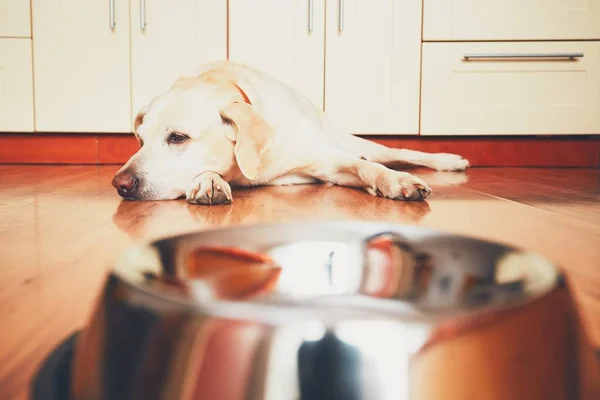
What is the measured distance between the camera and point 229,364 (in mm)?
259

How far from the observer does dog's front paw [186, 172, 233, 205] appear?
1417mm

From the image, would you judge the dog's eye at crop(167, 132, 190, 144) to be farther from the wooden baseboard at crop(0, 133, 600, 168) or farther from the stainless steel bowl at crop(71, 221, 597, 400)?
the wooden baseboard at crop(0, 133, 600, 168)

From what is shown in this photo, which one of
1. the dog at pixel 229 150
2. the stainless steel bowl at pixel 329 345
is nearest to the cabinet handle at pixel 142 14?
the dog at pixel 229 150

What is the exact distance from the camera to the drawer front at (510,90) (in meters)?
2.75

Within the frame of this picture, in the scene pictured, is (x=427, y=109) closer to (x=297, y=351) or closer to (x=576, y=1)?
(x=576, y=1)

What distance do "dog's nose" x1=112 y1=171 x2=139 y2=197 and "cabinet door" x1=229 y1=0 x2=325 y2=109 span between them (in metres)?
1.38

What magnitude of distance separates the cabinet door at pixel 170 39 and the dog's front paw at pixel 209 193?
140 cm

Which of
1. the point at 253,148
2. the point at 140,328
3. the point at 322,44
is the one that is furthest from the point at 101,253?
the point at 322,44

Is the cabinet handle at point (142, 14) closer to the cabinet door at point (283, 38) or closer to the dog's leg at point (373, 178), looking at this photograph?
the cabinet door at point (283, 38)

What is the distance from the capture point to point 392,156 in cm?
236

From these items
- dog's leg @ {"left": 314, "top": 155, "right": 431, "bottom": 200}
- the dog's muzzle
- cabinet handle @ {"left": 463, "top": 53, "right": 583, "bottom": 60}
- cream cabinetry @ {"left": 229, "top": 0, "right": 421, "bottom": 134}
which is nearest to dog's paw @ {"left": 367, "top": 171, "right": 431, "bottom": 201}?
dog's leg @ {"left": 314, "top": 155, "right": 431, "bottom": 200}

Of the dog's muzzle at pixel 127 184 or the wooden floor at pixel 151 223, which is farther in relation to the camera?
the dog's muzzle at pixel 127 184

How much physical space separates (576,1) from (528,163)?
77cm

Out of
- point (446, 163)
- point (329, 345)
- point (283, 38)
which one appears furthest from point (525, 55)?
point (329, 345)
